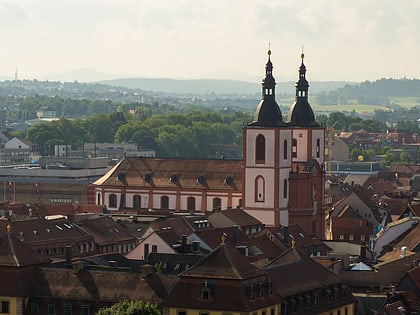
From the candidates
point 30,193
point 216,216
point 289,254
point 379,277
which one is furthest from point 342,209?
point 289,254

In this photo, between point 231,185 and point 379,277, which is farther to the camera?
point 231,185

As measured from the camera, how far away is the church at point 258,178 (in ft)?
466

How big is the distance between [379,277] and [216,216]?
3404 centimetres

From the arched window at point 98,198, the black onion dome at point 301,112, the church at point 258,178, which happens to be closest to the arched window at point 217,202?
the church at point 258,178

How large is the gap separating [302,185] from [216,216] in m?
14.2

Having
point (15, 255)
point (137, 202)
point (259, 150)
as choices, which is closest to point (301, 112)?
point (259, 150)

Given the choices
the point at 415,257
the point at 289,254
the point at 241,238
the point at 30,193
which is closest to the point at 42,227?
the point at 241,238

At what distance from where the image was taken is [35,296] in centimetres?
8225

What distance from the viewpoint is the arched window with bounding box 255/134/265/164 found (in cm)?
14212

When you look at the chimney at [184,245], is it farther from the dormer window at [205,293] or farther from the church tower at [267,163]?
the church tower at [267,163]

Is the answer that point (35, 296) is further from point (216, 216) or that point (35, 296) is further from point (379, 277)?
point (216, 216)

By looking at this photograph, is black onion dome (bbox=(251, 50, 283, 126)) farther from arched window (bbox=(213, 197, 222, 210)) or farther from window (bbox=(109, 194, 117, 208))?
window (bbox=(109, 194, 117, 208))

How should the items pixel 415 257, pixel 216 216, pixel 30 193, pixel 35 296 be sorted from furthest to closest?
pixel 30 193 → pixel 216 216 → pixel 415 257 → pixel 35 296

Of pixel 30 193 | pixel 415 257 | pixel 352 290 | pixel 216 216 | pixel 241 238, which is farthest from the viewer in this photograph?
pixel 30 193
